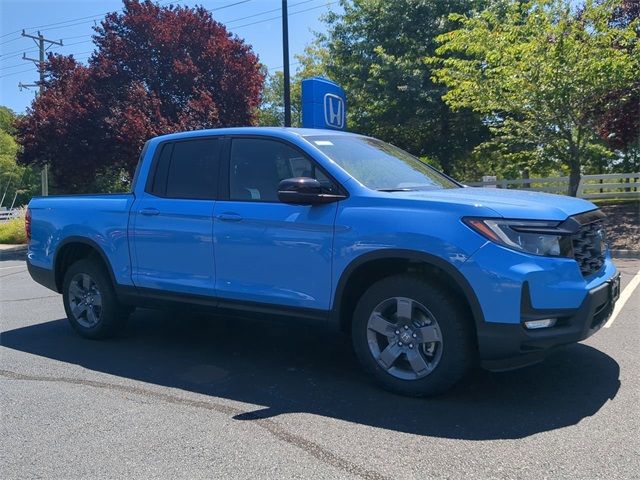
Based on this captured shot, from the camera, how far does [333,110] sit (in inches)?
429

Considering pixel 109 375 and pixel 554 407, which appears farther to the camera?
pixel 109 375

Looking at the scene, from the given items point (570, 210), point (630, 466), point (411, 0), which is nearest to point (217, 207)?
point (570, 210)

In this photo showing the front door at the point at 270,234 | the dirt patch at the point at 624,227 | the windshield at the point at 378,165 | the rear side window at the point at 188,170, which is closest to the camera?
the front door at the point at 270,234

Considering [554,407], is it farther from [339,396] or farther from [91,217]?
[91,217]

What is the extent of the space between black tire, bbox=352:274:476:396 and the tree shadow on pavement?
14 centimetres

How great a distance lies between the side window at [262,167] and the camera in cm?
482

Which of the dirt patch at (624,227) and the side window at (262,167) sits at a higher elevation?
the side window at (262,167)

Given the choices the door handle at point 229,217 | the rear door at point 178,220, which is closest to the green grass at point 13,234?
the rear door at point 178,220

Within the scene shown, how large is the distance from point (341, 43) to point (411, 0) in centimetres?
320

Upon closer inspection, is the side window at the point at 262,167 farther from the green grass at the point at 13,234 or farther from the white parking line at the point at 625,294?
the green grass at the point at 13,234

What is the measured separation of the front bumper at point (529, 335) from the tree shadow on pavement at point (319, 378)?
Answer: 0.36 m

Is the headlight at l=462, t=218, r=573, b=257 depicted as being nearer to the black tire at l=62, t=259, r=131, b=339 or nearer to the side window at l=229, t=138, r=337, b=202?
the side window at l=229, t=138, r=337, b=202

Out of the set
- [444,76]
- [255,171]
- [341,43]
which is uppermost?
[341,43]

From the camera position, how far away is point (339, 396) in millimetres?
4293
